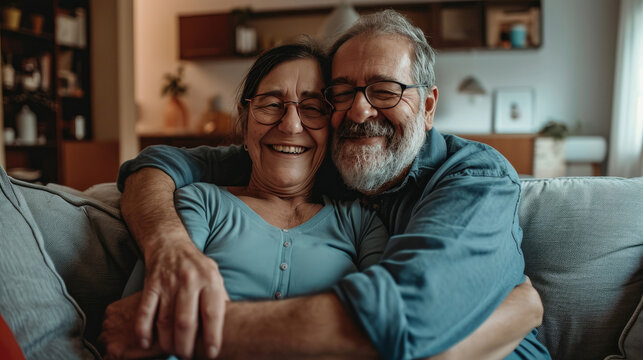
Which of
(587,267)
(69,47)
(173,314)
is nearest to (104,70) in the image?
(69,47)

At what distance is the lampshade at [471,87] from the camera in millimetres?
5172

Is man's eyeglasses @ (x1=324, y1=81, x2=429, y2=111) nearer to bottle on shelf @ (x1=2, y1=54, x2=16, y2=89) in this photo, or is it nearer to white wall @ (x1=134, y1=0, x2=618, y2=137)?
bottle on shelf @ (x1=2, y1=54, x2=16, y2=89)

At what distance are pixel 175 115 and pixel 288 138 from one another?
5211 millimetres

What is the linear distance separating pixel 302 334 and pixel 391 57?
843mm

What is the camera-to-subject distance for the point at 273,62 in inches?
52.9

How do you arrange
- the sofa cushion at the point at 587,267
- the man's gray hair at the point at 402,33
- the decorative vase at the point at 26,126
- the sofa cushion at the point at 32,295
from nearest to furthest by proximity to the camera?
the sofa cushion at the point at 32,295 < the sofa cushion at the point at 587,267 < the man's gray hair at the point at 402,33 < the decorative vase at the point at 26,126

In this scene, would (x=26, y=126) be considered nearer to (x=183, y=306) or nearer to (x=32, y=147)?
(x=32, y=147)

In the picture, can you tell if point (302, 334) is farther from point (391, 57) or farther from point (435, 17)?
point (435, 17)

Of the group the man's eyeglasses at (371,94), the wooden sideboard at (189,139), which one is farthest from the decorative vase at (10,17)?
the man's eyeglasses at (371,94)

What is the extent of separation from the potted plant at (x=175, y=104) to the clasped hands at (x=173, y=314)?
5.50m

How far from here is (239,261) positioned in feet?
3.64

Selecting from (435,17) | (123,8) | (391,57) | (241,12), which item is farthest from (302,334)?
(241,12)

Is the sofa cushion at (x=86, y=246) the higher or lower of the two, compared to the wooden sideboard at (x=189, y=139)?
lower

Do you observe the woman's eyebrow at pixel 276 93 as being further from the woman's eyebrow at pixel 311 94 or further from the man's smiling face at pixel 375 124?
the man's smiling face at pixel 375 124
